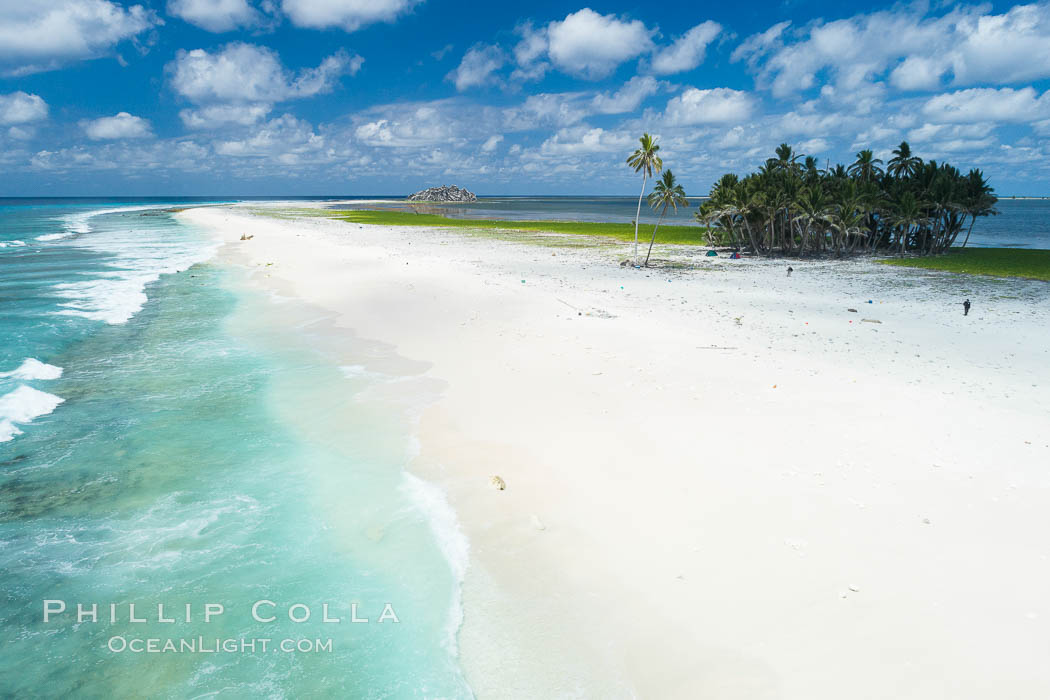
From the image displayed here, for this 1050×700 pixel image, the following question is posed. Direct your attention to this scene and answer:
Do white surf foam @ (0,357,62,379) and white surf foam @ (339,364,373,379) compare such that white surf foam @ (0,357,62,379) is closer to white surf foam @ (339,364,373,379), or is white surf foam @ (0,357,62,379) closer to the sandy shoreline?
white surf foam @ (339,364,373,379)

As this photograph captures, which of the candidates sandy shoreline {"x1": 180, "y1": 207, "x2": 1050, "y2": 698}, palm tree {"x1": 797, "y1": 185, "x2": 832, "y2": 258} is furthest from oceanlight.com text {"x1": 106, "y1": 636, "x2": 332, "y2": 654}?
palm tree {"x1": 797, "y1": 185, "x2": 832, "y2": 258}

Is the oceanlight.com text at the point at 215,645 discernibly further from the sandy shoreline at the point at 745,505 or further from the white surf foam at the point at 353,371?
the white surf foam at the point at 353,371

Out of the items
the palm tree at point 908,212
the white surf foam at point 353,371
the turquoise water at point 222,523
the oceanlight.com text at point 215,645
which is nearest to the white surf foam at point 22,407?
the turquoise water at point 222,523

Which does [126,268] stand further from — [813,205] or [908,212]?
[908,212]

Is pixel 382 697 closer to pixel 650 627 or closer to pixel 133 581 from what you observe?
pixel 650 627

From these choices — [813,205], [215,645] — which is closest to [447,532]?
[215,645]

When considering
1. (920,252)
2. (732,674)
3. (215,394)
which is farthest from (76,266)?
(920,252)
